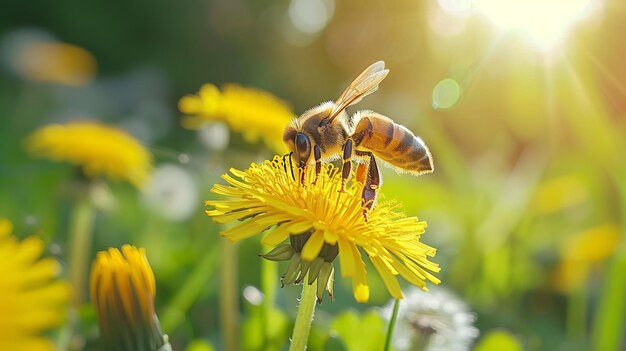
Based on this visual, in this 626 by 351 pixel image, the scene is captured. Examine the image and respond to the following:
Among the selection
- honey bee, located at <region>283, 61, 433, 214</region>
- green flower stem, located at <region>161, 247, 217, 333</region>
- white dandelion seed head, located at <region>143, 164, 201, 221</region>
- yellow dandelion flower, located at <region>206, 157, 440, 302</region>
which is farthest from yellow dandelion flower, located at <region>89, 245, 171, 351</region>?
white dandelion seed head, located at <region>143, 164, 201, 221</region>

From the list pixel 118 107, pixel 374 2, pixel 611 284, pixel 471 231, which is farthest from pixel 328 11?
pixel 611 284

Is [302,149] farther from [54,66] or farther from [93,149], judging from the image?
[54,66]

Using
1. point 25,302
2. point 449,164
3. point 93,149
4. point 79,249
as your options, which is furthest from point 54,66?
point 25,302

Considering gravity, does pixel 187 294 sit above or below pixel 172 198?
below

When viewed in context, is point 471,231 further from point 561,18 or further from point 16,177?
point 16,177

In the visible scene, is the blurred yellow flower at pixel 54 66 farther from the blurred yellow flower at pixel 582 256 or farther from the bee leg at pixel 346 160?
the bee leg at pixel 346 160

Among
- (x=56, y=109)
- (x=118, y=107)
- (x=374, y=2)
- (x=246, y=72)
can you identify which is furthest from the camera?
(x=374, y=2)
